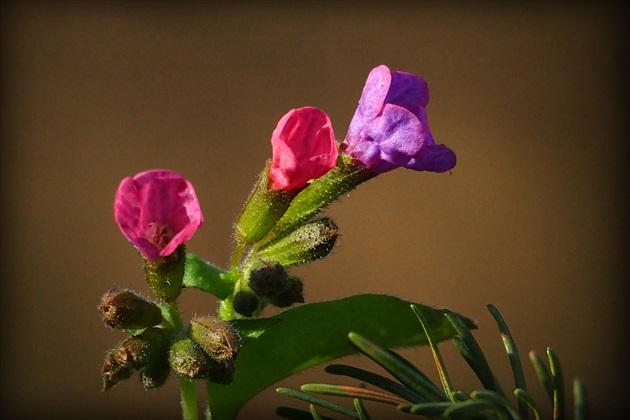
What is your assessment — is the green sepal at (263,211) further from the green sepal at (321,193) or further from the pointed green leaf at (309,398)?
the pointed green leaf at (309,398)

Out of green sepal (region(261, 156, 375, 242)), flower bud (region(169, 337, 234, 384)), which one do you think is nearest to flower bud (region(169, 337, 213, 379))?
flower bud (region(169, 337, 234, 384))

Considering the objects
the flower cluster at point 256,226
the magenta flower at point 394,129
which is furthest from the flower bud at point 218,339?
the magenta flower at point 394,129

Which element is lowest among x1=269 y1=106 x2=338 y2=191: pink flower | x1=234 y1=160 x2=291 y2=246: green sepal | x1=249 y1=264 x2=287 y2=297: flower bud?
x1=249 y1=264 x2=287 y2=297: flower bud

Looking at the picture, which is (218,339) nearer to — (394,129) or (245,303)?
(245,303)

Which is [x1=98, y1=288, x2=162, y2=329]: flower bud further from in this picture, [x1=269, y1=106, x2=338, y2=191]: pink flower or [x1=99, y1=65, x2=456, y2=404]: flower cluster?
[x1=269, y1=106, x2=338, y2=191]: pink flower

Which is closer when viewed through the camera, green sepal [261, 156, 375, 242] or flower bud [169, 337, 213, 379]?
flower bud [169, 337, 213, 379]

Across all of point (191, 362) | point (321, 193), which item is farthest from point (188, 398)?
point (321, 193)
